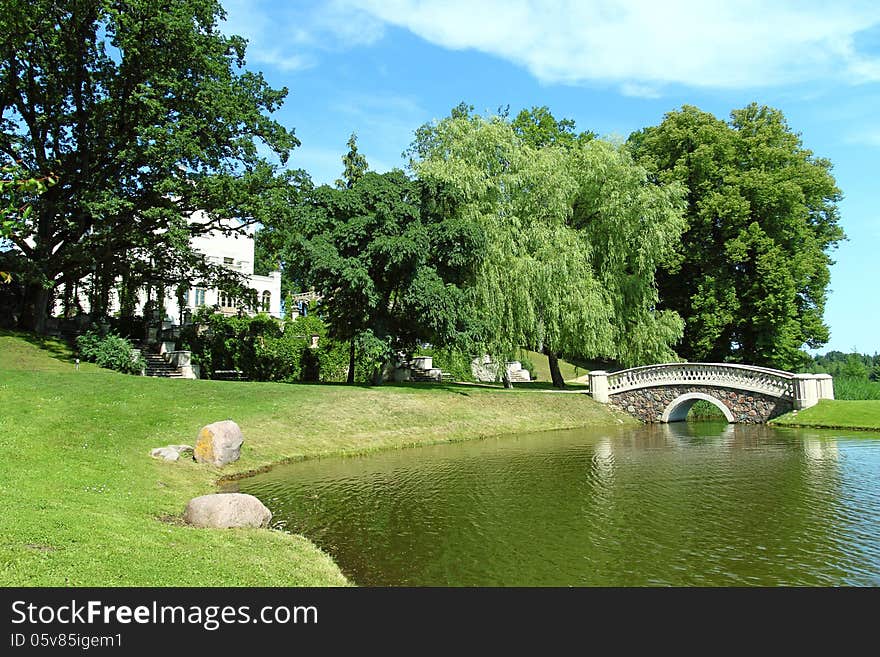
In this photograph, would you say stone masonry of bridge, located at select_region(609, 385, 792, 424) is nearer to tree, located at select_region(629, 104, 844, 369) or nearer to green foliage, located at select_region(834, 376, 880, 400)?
green foliage, located at select_region(834, 376, 880, 400)

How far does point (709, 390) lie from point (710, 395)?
0.29 m

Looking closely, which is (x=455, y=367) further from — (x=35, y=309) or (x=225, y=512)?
(x=225, y=512)

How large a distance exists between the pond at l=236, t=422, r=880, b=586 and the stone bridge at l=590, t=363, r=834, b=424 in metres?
9.03

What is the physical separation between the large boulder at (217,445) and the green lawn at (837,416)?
1033 inches

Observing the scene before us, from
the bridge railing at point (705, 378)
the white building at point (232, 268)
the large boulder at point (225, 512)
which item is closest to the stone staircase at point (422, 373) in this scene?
the bridge railing at point (705, 378)

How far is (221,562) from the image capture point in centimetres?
891

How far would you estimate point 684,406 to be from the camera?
120 feet

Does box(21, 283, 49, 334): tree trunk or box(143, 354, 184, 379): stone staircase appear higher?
box(21, 283, 49, 334): tree trunk

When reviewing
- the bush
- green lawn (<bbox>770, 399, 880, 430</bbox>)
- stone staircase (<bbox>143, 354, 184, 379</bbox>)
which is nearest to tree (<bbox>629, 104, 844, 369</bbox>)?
green lawn (<bbox>770, 399, 880, 430</bbox>)

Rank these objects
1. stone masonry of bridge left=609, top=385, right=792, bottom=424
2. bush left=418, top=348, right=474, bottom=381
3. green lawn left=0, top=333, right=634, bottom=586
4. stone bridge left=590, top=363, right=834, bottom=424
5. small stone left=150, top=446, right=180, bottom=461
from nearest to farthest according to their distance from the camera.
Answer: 1. green lawn left=0, top=333, right=634, bottom=586
2. small stone left=150, top=446, right=180, bottom=461
3. stone bridge left=590, top=363, right=834, bottom=424
4. stone masonry of bridge left=609, top=385, right=792, bottom=424
5. bush left=418, top=348, right=474, bottom=381

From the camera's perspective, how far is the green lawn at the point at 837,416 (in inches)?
1120

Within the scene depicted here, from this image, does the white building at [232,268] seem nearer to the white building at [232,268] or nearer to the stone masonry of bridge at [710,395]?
the white building at [232,268]

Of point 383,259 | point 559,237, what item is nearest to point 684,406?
point 559,237

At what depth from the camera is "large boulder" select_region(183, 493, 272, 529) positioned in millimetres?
11414
